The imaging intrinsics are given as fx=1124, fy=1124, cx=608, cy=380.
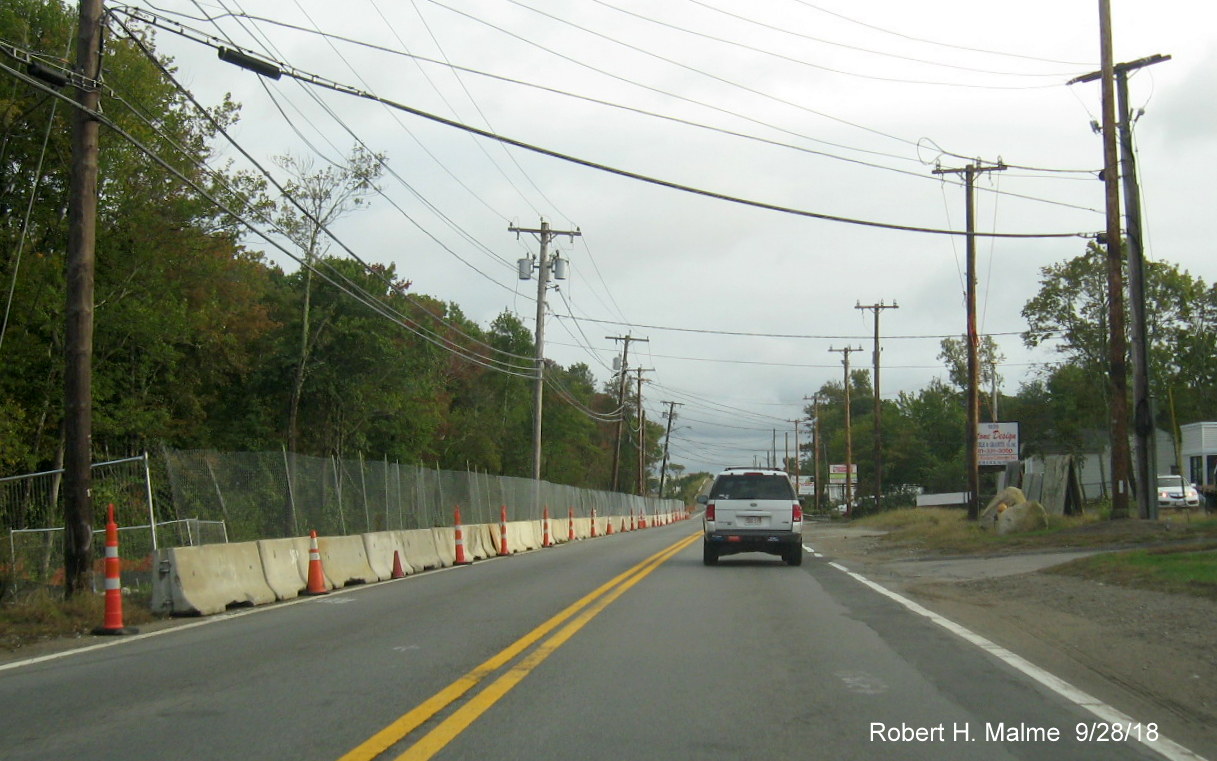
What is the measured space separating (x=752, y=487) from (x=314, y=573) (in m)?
8.60

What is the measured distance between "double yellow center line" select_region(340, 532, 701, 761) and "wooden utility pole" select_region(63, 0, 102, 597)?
21.3 feet

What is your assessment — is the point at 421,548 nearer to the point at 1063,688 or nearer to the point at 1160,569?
the point at 1160,569

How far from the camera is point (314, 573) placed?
16281mm

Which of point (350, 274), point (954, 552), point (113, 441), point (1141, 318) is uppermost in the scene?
point (350, 274)

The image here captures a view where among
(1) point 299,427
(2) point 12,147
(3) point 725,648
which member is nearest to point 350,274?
(1) point 299,427

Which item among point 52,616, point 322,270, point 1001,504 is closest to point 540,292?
point 322,270

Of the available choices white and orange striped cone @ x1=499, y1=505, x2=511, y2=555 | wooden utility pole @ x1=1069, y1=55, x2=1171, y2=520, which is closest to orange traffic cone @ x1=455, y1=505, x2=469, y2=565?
white and orange striped cone @ x1=499, y1=505, x2=511, y2=555

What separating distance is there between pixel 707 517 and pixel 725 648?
10960 millimetres

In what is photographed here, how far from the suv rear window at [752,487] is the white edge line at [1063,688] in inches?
307

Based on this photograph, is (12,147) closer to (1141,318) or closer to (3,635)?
(3,635)

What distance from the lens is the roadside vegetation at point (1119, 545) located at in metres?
14.3

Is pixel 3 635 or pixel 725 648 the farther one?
pixel 3 635

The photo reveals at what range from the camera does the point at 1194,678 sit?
27.7 ft

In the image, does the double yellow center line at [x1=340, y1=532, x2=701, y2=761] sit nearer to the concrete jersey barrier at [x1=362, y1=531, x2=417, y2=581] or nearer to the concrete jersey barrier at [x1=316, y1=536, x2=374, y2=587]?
the concrete jersey barrier at [x1=316, y1=536, x2=374, y2=587]
